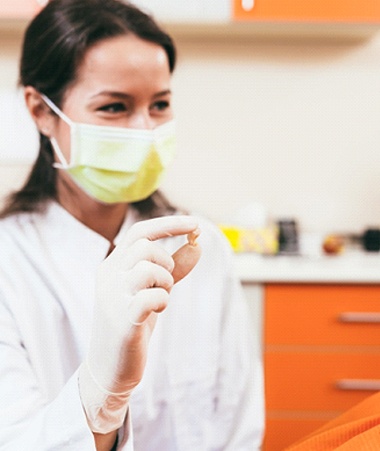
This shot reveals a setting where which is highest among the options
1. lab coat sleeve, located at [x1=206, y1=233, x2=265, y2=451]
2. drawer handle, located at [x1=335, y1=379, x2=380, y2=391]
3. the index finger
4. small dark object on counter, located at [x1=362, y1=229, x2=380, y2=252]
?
the index finger

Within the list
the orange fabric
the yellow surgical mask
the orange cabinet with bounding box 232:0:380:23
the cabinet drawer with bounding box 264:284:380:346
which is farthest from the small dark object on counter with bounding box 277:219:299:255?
the orange fabric

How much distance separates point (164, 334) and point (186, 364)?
7 centimetres

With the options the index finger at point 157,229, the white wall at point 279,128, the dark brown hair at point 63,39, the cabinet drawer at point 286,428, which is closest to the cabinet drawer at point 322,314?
the cabinet drawer at point 286,428

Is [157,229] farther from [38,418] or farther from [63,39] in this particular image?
[63,39]

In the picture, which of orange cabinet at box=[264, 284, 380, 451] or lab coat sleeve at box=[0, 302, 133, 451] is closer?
lab coat sleeve at box=[0, 302, 133, 451]

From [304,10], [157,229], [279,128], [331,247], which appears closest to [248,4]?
[304,10]

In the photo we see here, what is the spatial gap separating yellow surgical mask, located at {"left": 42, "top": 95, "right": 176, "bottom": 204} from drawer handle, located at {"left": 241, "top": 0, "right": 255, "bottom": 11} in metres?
1.05

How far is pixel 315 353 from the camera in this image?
1.87 meters

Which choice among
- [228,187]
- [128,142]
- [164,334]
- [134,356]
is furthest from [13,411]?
[228,187]

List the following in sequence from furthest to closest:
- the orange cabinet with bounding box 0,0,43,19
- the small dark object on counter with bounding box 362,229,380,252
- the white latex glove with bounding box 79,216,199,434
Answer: the small dark object on counter with bounding box 362,229,380,252, the orange cabinet with bounding box 0,0,43,19, the white latex glove with bounding box 79,216,199,434

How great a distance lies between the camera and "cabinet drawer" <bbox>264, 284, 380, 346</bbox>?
184 cm

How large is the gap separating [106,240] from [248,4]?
50.2 inches

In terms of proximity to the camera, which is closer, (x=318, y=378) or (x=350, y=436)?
(x=350, y=436)

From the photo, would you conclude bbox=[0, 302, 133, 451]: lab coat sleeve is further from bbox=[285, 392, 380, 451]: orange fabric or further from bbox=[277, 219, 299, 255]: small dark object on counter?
bbox=[277, 219, 299, 255]: small dark object on counter
